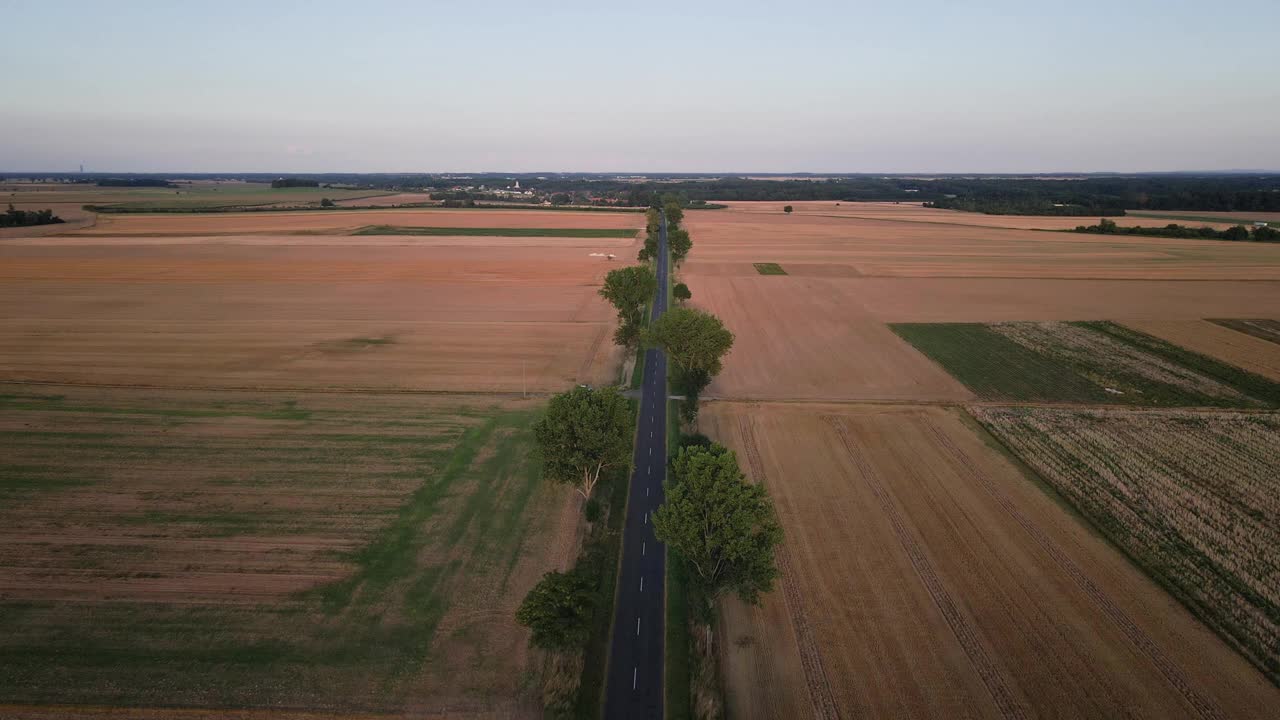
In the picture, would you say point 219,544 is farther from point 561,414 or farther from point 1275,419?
point 1275,419

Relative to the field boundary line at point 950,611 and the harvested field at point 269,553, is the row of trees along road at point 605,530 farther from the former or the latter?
the field boundary line at point 950,611

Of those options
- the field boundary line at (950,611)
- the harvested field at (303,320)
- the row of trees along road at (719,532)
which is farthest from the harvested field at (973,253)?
the row of trees along road at (719,532)

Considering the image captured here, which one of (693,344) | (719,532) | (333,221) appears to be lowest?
(719,532)

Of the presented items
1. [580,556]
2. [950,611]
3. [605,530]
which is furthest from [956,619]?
[580,556]

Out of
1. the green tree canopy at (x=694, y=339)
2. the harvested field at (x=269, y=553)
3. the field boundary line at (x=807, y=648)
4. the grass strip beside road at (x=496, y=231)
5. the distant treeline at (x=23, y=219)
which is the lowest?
the field boundary line at (x=807, y=648)

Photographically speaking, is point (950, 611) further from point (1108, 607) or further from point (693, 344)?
point (693, 344)
